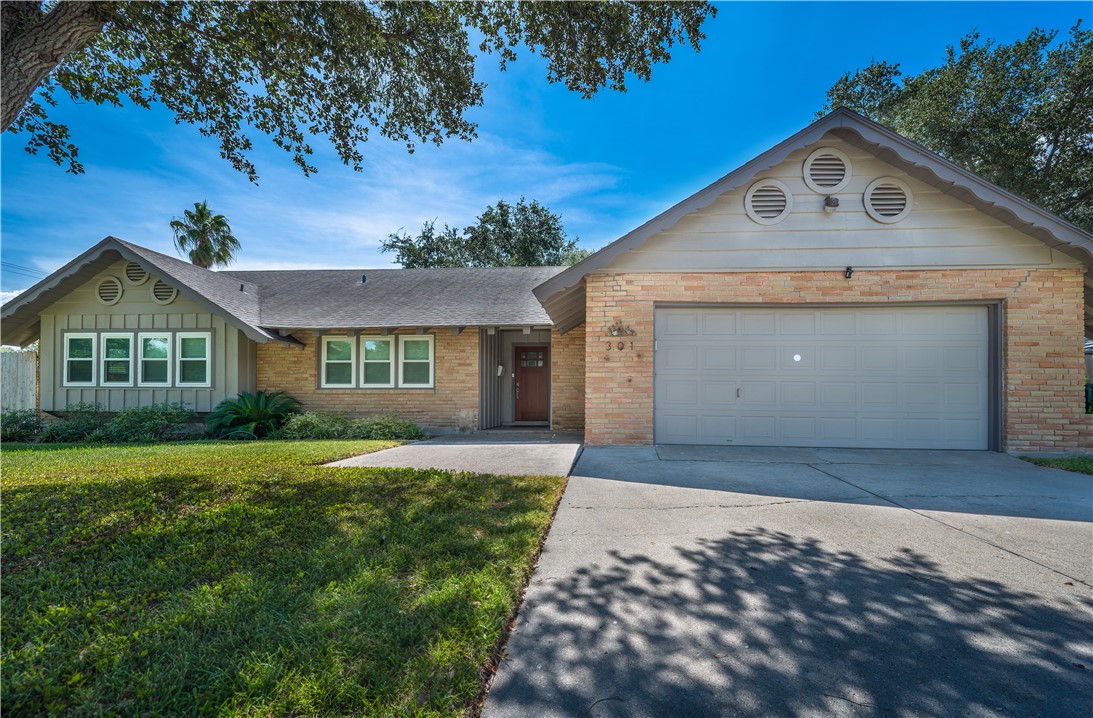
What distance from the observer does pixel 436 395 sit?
11.8 meters

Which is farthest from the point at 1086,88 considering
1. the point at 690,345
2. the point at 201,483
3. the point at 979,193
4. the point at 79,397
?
the point at 79,397

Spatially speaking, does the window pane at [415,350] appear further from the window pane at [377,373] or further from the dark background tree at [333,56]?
the dark background tree at [333,56]

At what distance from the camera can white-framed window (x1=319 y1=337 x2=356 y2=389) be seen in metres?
12.0

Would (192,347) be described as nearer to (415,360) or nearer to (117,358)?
(117,358)

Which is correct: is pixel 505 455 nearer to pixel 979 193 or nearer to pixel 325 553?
pixel 325 553

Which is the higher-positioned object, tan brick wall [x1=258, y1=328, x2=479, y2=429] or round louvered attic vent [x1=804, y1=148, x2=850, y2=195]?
round louvered attic vent [x1=804, y1=148, x2=850, y2=195]

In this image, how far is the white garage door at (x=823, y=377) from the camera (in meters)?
7.60

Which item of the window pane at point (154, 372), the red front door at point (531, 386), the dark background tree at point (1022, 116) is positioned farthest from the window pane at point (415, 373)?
the dark background tree at point (1022, 116)

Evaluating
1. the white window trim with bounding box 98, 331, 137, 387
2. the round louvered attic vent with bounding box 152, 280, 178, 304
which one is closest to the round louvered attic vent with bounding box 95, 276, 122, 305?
the white window trim with bounding box 98, 331, 137, 387

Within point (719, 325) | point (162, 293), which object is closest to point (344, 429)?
point (162, 293)

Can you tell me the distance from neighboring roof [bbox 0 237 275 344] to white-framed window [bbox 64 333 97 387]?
1080mm

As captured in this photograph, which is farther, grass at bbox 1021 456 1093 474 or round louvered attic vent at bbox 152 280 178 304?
round louvered attic vent at bbox 152 280 178 304

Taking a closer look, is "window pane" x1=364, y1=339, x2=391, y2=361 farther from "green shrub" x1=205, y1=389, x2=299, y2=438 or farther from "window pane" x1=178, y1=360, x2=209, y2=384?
"window pane" x1=178, y1=360, x2=209, y2=384

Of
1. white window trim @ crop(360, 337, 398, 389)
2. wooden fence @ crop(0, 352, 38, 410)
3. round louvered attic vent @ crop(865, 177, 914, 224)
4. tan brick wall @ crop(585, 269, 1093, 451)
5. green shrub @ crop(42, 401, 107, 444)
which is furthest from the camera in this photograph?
wooden fence @ crop(0, 352, 38, 410)
